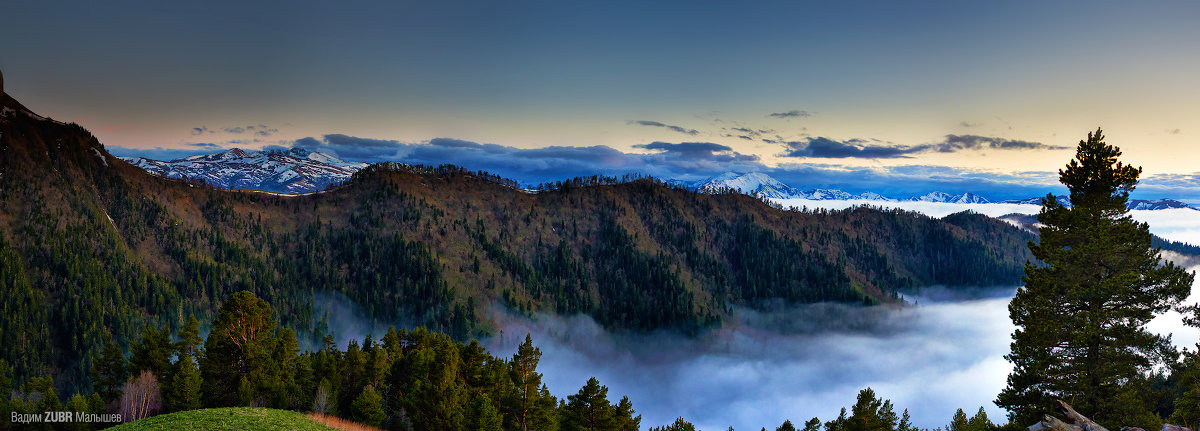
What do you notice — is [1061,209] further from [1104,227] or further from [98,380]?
[98,380]

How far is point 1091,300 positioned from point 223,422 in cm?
5346

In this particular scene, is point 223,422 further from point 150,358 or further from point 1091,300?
point 1091,300

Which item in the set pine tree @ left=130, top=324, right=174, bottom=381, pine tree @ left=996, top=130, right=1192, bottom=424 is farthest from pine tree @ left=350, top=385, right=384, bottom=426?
pine tree @ left=996, top=130, right=1192, bottom=424

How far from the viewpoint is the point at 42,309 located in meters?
184

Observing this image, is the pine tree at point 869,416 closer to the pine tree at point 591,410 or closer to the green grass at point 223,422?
the pine tree at point 591,410

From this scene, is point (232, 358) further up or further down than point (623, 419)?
further up

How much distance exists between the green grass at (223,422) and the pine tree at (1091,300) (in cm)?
4670

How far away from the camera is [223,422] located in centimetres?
3231

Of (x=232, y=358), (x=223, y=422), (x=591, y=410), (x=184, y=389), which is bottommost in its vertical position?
(x=184, y=389)

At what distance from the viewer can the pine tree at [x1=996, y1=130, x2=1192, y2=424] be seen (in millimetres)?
26469

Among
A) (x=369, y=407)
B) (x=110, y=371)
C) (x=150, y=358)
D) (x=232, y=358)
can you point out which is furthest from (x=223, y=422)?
(x=110, y=371)

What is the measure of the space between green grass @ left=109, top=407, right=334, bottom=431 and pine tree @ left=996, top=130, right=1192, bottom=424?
1838 inches

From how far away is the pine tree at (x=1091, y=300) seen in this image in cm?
2647

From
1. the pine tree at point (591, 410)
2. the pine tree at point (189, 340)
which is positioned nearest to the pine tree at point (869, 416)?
the pine tree at point (591, 410)
